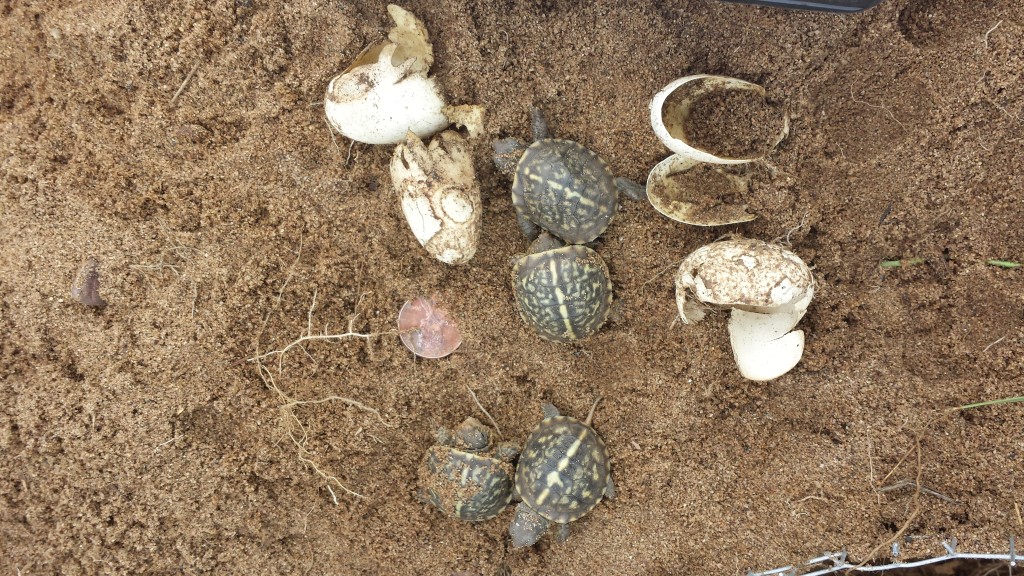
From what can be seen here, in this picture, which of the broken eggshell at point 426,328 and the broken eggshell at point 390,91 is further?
the broken eggshell at point 426,328

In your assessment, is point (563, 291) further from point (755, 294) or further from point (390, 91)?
point (390, 91)

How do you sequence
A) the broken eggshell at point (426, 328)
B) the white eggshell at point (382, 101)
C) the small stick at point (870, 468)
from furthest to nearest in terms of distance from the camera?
the broken eggshell at point (426, 328), the small stick at point (870, 468), the white eggshell at point (382, 101)

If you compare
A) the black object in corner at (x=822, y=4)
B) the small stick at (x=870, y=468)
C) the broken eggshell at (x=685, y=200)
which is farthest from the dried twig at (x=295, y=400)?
the small stick at (x=870, y=468)

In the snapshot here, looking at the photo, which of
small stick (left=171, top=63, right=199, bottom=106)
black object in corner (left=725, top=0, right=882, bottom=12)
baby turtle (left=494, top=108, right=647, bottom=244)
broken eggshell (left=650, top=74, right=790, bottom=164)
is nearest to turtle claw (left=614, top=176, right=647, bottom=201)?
baby turtle (left=494, top=108, right=647, bottom=244)

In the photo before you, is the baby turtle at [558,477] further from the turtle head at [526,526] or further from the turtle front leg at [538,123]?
the turtle front leg at [538,123]

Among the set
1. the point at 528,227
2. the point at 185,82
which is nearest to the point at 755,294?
the point at 528,227

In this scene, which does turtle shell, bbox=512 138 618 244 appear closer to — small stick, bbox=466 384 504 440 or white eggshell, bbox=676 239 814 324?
white eggshell, bbox=676 239 814 324

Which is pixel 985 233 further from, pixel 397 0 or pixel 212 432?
pixel 212 432
